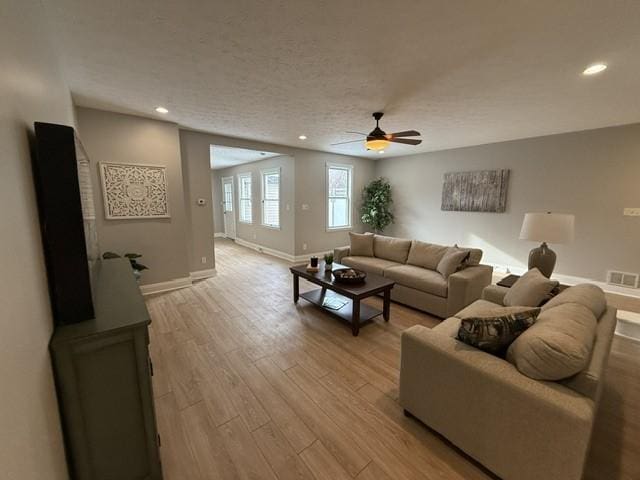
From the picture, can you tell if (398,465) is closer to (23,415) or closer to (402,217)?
(23,415)

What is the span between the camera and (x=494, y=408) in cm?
130

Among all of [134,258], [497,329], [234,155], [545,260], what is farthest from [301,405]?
[234,155]

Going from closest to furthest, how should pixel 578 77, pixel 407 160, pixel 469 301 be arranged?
1. pixel 578 77
2. pixel 469 301
3. pixel 407 160

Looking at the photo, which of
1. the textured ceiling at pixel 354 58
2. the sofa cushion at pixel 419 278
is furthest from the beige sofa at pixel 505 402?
the textured ceiling at pixel 354 58

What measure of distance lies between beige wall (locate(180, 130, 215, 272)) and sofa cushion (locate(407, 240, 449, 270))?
3404mm

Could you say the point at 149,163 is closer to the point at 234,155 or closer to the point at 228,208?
the point at 234,155

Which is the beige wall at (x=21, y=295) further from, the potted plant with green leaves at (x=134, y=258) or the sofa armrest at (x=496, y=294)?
the sofa armrest at (x=496, y=294)

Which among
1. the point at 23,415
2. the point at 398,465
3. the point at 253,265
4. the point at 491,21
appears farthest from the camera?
the point at 253,265

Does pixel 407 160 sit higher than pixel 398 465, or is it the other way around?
pixel 407 160

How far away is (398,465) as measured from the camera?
4.78ft

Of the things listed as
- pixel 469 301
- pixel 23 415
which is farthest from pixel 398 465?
pixel 469 301

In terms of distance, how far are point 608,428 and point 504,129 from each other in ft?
12.9

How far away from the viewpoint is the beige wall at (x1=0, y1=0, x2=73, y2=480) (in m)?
0.66

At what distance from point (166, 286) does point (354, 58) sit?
3.92m
